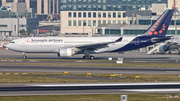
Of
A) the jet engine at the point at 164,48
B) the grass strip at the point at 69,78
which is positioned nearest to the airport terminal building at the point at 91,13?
the jet engine at the point at 164,48

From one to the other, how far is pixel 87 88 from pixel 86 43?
32.5 metres

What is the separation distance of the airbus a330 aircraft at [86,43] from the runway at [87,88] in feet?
90.9

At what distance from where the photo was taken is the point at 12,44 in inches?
2630

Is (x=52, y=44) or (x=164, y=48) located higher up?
(x=52, y=44)

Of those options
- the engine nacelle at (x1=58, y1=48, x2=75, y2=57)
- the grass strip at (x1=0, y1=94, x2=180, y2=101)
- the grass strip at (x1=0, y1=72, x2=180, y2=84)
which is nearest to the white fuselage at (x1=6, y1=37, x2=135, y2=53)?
the engine nacelle at (x1=58, y1=48, x2=75, y2=57)

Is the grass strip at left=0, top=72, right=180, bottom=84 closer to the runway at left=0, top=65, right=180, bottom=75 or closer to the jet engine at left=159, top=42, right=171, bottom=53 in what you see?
→ the runway at left=0, top=65, right=180, bottom=75

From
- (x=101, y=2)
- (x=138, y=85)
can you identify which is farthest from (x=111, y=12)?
(x=138, y=85)

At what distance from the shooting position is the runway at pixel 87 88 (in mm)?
32531

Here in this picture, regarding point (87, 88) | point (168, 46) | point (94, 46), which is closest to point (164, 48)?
point (168, 46)

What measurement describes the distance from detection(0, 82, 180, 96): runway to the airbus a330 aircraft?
90.9 ft

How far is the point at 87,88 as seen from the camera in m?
34.8

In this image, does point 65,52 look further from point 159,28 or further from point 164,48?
point 164,48

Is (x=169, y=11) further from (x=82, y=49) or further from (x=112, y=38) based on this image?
(x=82, y=49)

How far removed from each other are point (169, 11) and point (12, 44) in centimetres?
3391
